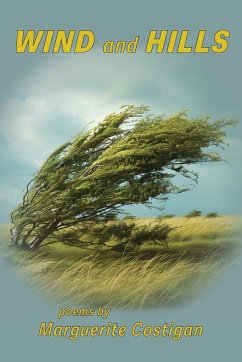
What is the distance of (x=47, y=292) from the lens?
41.1ft

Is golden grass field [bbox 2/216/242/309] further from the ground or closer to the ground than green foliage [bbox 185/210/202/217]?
closer to the ground

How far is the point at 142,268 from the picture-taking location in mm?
12555

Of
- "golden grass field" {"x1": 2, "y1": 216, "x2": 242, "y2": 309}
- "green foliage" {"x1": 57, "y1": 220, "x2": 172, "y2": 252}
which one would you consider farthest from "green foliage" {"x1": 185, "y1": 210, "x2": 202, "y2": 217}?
"green foliage" {"x1": 57, "y1": 220, "x2": 172, "y2": 252}

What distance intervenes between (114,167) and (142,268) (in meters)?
2.31

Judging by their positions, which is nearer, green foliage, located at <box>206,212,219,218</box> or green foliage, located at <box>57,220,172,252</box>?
green foliage, located at <box>206,212,219,218</box>

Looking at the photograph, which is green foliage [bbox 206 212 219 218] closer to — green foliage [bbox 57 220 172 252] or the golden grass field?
the golden grass field

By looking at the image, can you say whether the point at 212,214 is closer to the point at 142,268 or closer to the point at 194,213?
the point at 194,213

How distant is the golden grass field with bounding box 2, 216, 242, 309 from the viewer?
12.2 metres

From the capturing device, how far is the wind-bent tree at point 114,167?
1276 centimetres

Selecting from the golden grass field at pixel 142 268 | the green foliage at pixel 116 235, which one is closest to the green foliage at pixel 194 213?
the golden grass field at pixel 142 268

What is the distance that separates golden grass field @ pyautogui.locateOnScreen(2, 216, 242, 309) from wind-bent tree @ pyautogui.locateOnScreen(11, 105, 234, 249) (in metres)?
0.75

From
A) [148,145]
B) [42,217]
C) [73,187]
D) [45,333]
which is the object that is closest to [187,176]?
[148,145]

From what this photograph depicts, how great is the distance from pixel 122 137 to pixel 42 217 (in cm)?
259

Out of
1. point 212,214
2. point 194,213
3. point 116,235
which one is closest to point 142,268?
point 116,235
